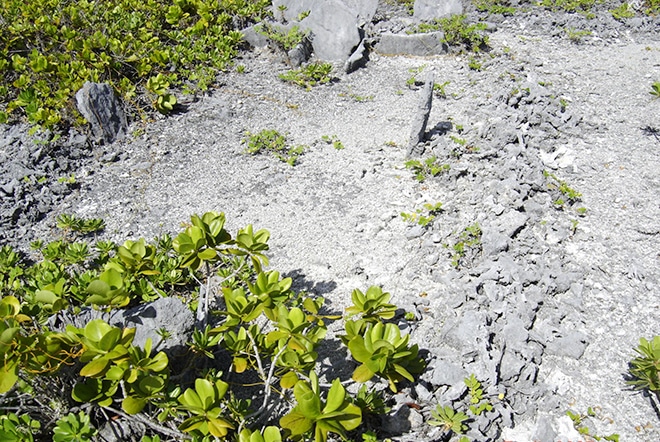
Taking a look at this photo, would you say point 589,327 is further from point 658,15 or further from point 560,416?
point 658,15

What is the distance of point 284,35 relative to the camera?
304 inches

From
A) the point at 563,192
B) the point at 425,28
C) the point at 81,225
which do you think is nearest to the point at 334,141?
the point at 563,192

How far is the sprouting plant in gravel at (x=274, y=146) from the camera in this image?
5.68m

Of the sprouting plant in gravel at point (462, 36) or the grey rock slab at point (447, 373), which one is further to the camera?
the sprouting plant in gravel at point (462, 36)

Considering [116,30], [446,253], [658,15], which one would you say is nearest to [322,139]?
[446,253]

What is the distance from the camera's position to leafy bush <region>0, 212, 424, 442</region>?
2125 millimetres

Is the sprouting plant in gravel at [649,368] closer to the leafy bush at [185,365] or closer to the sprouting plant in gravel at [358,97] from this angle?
the leafy bush at [185,365]

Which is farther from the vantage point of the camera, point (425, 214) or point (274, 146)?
point (274, 146)

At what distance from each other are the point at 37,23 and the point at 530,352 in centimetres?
695

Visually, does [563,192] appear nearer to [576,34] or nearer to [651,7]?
[576,34]

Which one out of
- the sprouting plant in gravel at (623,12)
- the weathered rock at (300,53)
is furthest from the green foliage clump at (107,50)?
the sprouting plant in gravel at (623,12)

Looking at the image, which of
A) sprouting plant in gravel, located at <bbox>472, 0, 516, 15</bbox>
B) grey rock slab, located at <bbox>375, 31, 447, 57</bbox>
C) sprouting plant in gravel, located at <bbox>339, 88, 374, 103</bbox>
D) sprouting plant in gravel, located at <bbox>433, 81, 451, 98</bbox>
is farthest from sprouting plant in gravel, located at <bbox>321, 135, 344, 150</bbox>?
sprouting plant in gravel, located at <bbox>472, 0, 516, 15</bbox>

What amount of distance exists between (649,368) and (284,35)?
6.63 m

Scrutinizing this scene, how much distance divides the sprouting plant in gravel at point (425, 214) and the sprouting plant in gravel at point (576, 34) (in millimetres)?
5128
